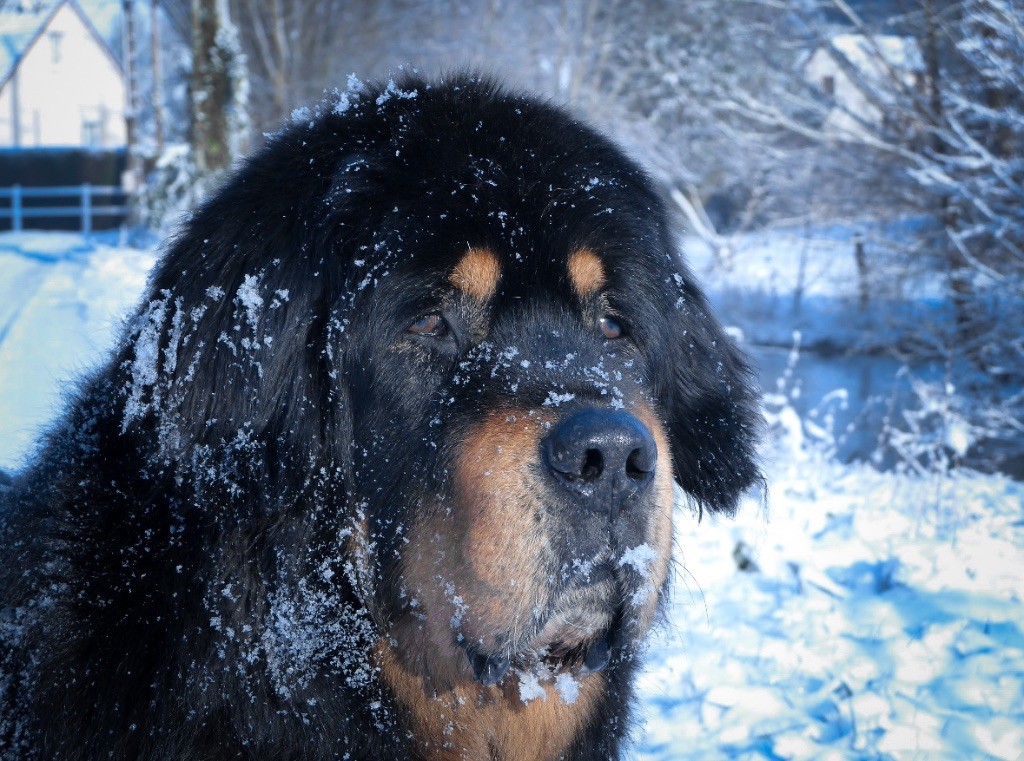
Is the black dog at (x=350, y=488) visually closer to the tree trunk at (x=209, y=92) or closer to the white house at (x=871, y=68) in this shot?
the white house at (x=871, y=68)

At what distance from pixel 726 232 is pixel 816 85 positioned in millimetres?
6805

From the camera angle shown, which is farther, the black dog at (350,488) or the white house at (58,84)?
the white house at (58,84)

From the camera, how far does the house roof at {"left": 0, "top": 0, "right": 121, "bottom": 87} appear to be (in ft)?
108

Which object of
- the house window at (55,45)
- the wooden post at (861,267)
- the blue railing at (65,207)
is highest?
the wooden post at (861,267)

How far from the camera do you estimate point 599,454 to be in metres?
1.82

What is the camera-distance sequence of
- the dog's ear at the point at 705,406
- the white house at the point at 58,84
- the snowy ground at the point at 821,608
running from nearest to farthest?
the dog's ear at the point at 705,406 < the snowy ground at the point at 821,608 < the white house at the point at 58,84

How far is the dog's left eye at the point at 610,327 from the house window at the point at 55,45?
146 ft

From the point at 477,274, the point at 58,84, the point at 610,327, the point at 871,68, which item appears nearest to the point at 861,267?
the point at 871,68

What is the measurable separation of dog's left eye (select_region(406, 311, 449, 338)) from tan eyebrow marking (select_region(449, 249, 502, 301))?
91 mm

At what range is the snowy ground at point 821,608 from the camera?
3.14 meters

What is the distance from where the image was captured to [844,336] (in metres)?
14.4

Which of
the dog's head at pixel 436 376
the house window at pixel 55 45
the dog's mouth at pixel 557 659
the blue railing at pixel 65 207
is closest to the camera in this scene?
the dog's head at pixel 436 376

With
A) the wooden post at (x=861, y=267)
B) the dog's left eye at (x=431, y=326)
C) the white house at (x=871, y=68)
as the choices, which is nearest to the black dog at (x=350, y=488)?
the dog's left eye at (x=431, y=326)

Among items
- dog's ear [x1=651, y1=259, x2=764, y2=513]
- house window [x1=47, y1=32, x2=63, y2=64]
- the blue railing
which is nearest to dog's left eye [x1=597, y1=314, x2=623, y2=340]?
dog's ear [x1=651, y1=259, x2=764, y2=513]
